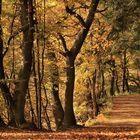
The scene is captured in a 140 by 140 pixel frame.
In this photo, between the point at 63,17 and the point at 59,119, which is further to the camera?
the point at 59,119

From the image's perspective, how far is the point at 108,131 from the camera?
17.1 m

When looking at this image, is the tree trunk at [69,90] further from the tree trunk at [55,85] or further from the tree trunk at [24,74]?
the tree trunk at [55,85]

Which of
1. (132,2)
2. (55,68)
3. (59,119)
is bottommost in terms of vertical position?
(59,119)

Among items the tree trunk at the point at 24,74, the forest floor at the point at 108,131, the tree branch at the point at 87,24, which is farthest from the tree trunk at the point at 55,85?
the tree trunk at the point at 24,74

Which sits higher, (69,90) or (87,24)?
(87,24)

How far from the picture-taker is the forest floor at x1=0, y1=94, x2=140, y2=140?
46.4 feet

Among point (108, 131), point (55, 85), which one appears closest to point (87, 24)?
point (108, 131)

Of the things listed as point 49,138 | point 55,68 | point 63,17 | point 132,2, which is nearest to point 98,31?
point 55,68

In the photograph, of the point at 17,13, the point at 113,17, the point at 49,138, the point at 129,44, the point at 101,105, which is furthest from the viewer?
the point at 101,105

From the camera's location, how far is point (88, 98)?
4141cm

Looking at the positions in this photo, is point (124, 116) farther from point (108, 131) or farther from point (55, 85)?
point (108, 131)

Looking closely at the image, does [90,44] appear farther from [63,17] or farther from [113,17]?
[113,17]

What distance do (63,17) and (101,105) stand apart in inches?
581

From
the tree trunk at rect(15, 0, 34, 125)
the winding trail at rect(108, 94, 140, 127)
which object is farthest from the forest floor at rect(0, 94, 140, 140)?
the tree trunk at rect(15, 0, 34, 125)
